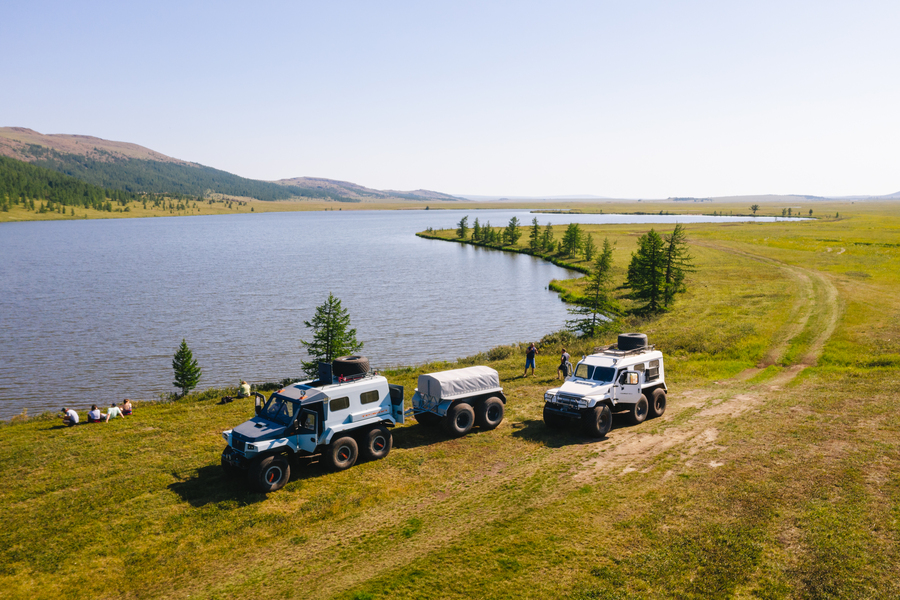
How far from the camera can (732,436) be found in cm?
1945

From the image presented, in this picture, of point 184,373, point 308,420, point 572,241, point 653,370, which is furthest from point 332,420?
point 572,241

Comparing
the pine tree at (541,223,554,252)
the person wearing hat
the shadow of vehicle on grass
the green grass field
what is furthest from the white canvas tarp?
the pine tree at (541,223,554,252)

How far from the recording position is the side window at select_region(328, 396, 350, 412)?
17.2 metres

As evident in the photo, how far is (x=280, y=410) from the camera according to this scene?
56.1 feet

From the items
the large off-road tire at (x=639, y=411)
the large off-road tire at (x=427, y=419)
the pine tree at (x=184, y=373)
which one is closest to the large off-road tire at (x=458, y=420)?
the large off-road tire at (x=427, y=419)

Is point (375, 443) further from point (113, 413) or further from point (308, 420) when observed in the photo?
point (113, 413)

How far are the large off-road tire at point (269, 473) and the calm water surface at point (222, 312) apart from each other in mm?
20457

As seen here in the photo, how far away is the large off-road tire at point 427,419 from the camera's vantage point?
21.2 m

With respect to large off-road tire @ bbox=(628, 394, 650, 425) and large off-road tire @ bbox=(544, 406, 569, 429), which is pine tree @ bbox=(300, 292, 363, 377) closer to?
large off-road tire @ bbox=(544, 406, 569, 429)

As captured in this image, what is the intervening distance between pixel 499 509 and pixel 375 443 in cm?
591

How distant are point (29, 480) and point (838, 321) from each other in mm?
51876

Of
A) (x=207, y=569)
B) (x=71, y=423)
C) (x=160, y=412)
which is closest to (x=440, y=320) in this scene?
(x=160, y=412)

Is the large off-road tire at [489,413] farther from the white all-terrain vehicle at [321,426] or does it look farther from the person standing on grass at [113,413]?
the person standing on grass at [113,413]

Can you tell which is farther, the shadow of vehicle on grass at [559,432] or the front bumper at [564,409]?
the front bumper at [564,409]
